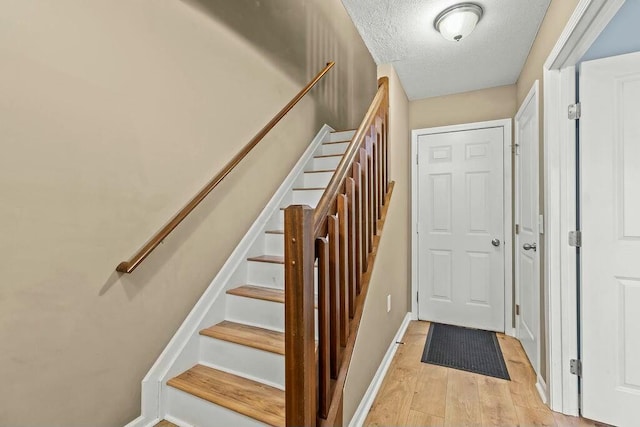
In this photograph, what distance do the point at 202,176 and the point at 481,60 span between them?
8.16 ft

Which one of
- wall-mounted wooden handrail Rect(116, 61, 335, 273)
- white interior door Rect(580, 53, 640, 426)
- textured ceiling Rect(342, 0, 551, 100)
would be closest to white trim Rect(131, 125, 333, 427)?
wall-mounted wooden handrail Rect(116, 61, 335, 273)

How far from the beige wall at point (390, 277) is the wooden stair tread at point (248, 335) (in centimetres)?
40

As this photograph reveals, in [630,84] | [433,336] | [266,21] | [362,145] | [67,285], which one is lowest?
[433,336]

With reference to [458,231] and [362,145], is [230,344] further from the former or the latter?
[458,231]

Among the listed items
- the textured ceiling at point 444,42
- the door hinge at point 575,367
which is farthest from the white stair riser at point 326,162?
the door hinge at point 575,367

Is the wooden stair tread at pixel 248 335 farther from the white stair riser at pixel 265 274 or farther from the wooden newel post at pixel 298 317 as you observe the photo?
the wooden newel post at pixel 298 317

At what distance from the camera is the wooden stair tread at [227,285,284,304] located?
177 centimetres

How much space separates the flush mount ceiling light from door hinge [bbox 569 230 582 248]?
4.84 feet

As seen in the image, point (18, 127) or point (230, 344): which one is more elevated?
point (18, 127)

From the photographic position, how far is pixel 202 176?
1.81 meters

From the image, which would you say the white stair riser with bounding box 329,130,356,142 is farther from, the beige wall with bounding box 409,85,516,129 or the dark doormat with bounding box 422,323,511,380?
the dark doormat with bounding box 422,323,511,380

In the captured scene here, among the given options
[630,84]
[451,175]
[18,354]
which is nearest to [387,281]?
[451,175]

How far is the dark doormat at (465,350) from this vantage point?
2.35 meters

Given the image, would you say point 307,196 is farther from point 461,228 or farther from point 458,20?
point 461,228
